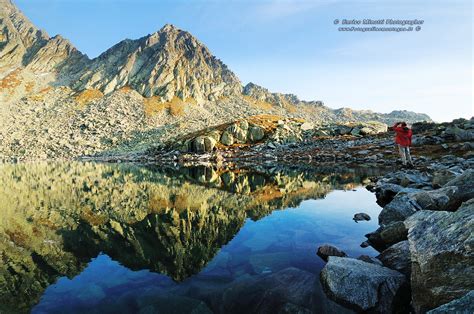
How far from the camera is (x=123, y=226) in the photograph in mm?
16469

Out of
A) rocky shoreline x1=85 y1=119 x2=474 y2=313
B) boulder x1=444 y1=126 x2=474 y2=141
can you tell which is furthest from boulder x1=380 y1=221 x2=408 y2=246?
boulder x1=444 y1=126 x2=474 y2=141

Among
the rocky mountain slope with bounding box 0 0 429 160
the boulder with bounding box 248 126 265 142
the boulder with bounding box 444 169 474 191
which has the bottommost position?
the boulder with bounding box 444 169 474 191

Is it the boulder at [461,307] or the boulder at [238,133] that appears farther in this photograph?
the boulder at [238,133]

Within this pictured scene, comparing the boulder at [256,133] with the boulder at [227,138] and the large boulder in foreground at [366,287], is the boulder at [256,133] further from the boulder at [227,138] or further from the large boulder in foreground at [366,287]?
the large boulder in foreground at [366,287]

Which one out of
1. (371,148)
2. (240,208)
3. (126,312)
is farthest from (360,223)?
(371,148)

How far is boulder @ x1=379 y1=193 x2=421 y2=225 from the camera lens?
43.5ft

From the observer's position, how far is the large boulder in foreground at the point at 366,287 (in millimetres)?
7734

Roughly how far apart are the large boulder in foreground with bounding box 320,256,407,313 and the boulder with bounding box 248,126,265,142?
85.3m

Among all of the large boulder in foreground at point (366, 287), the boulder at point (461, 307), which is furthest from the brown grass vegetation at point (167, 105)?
the boulder at point (461, 307)

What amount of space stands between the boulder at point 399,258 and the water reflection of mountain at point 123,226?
21.4 feet

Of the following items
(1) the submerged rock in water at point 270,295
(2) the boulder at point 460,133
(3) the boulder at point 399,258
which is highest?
(2) the boulder at point 460,133

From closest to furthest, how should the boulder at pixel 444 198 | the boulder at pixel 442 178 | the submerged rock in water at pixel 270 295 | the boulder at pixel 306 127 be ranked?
the submerged rock in water at pixel 270 295
the boulder at pixel 444 198
the boulder at pixel 442 178
the boulder at pixel 306 127

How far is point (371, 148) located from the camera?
60750 millimetres

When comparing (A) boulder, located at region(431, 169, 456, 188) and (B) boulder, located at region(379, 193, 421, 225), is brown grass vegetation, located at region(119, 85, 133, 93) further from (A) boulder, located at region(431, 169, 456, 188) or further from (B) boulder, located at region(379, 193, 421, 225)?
(B) boulder, located at region(379, 193, 421, 225)
